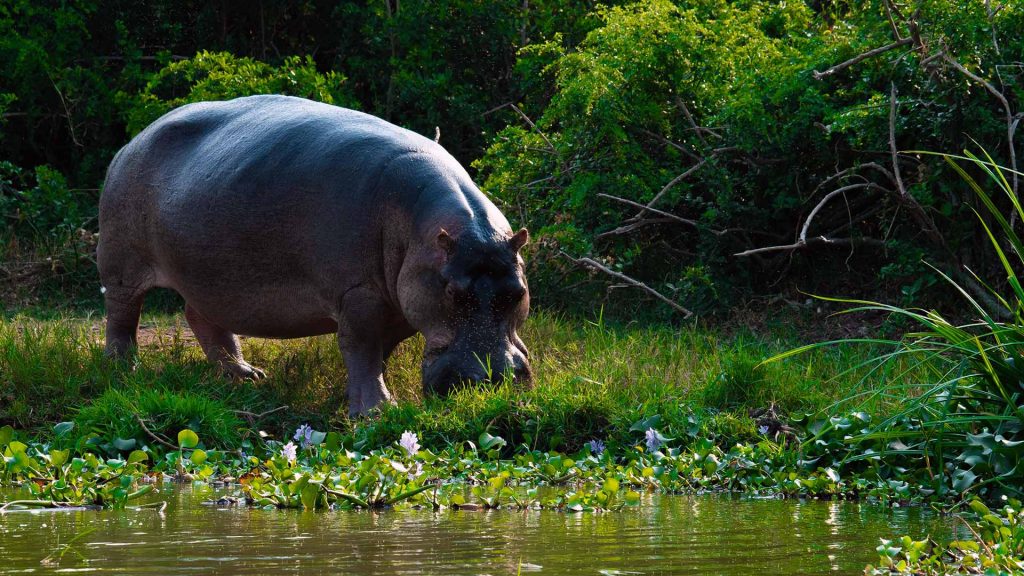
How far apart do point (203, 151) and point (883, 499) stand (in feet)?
13.6

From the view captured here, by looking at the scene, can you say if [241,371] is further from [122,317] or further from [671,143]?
[671,143]

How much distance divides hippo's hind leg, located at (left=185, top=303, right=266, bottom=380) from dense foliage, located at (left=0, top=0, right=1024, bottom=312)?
211cm

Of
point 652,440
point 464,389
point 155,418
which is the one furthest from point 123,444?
point 652,440

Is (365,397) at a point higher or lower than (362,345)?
lower

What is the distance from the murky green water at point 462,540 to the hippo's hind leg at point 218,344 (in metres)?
3.28

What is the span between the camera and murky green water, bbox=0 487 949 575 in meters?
2.96

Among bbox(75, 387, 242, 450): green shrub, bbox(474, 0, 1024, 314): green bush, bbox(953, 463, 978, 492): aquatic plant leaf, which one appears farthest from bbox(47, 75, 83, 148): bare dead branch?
bbox(953, 463, 978, 492): aquatic plant leaf

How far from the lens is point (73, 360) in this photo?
671 centimetres

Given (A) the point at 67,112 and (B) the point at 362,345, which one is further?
(A) the point at 67,112

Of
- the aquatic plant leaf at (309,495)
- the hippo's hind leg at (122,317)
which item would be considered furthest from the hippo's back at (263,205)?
the aquatic plant leaf at (309,495)

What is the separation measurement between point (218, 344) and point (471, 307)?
2291 mm

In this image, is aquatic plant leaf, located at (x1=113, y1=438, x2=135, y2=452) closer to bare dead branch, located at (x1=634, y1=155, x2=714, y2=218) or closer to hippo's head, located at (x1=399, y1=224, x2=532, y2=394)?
hippo's head, located at (x1=399, y1=224, x2=532, y2=394)

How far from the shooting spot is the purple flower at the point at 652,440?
16.7 ft

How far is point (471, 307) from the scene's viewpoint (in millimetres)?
5855
